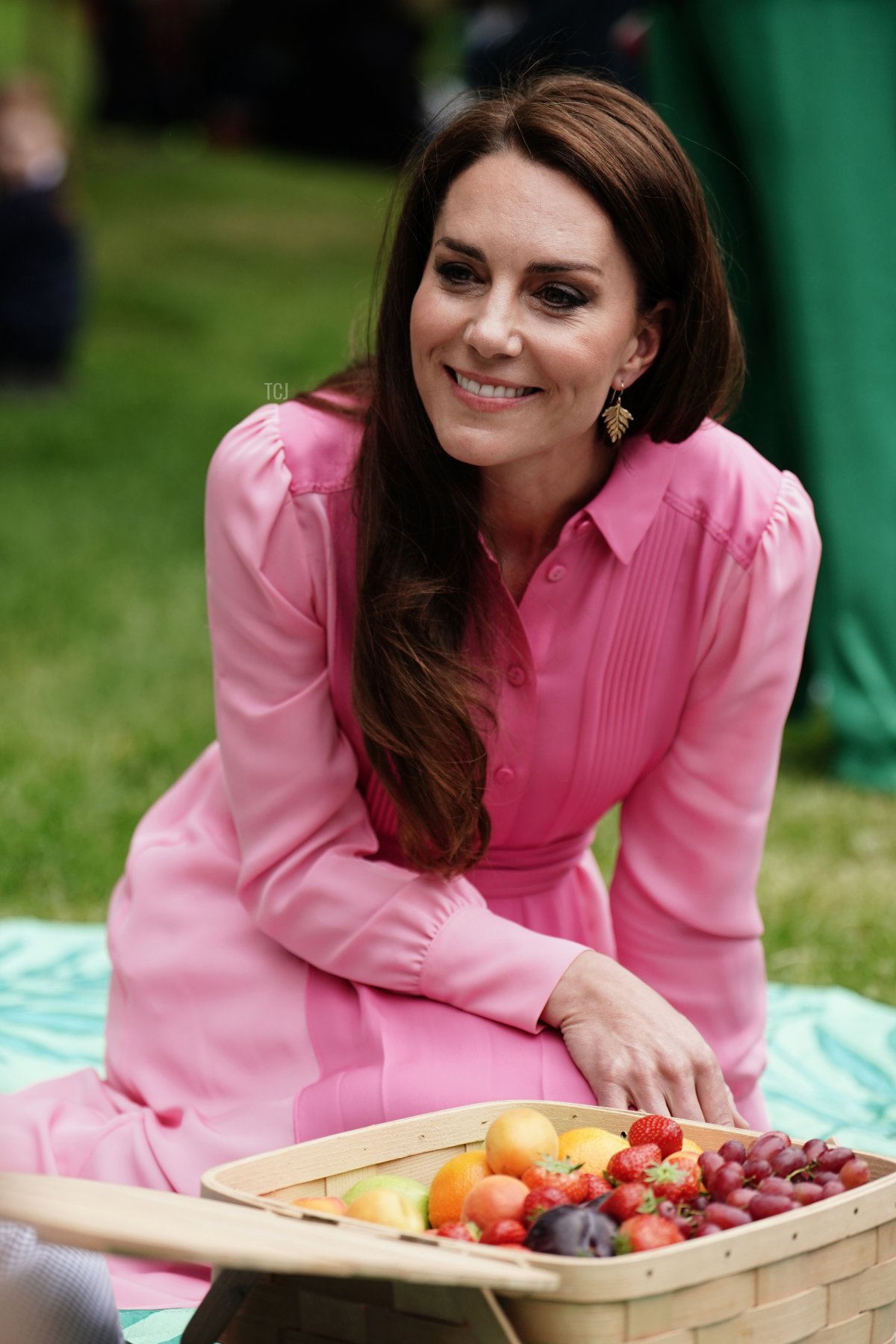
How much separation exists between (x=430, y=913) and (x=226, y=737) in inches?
13.9

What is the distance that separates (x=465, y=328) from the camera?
2.25 m

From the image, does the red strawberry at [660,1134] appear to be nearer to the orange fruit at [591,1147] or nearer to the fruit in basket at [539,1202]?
the orange fruit at [591,1147]

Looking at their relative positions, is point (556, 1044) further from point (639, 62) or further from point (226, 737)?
point (639, 62)

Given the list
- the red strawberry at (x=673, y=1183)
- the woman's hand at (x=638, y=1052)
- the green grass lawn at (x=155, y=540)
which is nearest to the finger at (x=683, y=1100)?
the woman's hand at (x=638, y=1052)

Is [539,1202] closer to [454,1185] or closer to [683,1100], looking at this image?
[454,1185]

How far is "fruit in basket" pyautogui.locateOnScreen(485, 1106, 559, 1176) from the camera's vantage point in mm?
1959

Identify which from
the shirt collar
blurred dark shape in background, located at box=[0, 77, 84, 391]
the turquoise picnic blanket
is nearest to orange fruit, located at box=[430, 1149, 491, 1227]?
the shirt collar

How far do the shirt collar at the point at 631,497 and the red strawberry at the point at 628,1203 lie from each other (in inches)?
35.5

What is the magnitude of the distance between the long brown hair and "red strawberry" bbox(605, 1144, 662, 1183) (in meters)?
0.58

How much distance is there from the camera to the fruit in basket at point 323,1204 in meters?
1.87

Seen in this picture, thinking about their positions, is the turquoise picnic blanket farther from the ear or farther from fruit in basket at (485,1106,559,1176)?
the ear

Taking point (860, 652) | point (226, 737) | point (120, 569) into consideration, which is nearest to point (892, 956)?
point (860, 652)

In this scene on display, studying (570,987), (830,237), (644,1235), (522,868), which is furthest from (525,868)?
(830,237)

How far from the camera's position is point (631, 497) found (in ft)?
7.96
